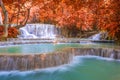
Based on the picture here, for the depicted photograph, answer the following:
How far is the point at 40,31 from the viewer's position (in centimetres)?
1756

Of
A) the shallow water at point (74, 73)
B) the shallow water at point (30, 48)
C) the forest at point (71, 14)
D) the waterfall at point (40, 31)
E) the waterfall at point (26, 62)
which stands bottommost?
the shallow water at point (74, 73)

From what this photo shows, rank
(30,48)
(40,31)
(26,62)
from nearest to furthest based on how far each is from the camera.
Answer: (26,62) < (30,48) < (40,31)

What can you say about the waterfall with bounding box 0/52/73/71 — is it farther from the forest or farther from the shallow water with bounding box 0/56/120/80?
the forest

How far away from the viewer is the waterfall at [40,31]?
56.0 feet

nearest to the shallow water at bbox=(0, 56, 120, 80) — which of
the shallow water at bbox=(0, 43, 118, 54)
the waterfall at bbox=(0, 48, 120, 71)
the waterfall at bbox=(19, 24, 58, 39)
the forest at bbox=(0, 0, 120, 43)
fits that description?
the waterfall at bbox=(0, 48, 120, 71)

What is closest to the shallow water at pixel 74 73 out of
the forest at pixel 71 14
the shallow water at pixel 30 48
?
the shallow water at pixel 30 48

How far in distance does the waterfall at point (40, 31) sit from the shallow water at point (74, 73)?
982 cm

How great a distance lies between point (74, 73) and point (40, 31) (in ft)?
37.6

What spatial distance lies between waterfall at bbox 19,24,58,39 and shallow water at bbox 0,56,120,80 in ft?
32.2

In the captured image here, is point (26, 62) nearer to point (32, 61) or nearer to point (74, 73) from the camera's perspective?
point (32, 61)

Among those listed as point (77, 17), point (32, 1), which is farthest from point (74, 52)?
point (77, 17)

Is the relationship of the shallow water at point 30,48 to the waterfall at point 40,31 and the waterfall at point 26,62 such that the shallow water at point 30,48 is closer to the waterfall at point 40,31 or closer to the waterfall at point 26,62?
the waterfall at point 26,62

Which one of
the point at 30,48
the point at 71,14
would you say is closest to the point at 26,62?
the point at 30,48

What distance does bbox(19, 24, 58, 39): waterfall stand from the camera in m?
17.1
